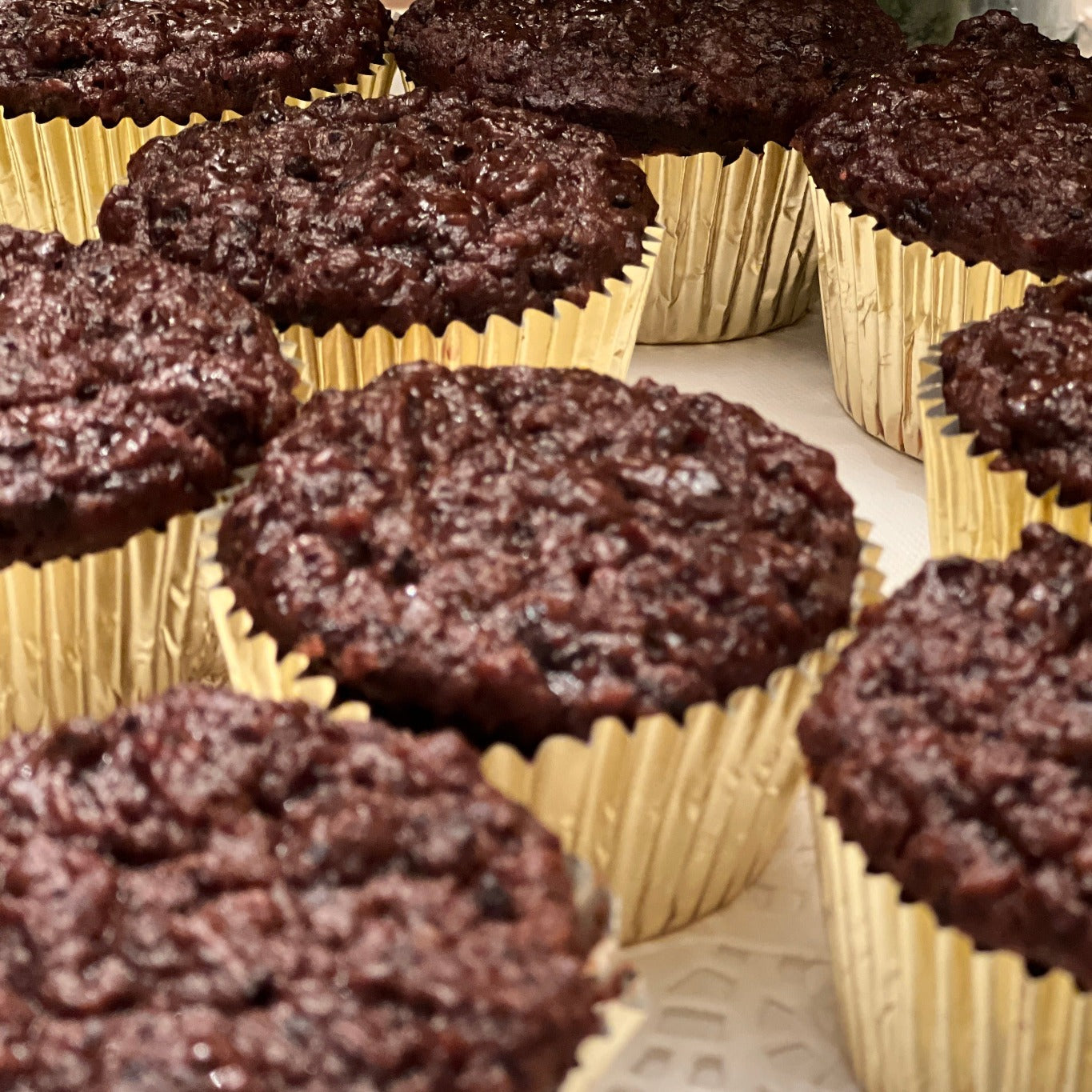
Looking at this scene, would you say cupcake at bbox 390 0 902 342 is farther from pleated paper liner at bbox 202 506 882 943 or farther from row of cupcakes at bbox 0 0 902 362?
pleated paper liner at bbox 202 506 882 943

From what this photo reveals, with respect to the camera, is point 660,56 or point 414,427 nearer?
point 414,427

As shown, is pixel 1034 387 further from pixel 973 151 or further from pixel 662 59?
pixel 662 59

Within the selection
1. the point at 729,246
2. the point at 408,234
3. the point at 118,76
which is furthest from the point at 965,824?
the point at 118,76

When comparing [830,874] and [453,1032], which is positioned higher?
[453,1032]

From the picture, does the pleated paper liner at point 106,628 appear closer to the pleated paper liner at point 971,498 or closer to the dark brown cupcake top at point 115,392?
the dark brown cupcake top at point 115,392

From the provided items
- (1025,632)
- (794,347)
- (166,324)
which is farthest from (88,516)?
(794,347)

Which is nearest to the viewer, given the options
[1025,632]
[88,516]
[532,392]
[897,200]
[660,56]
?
[1025,632]

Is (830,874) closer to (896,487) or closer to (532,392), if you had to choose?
(532,392)
